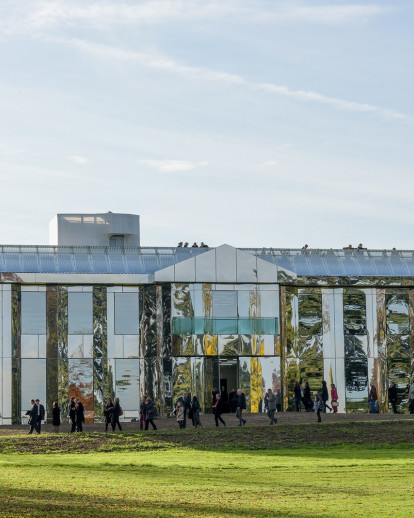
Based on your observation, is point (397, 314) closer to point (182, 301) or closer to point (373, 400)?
point (373, 400)

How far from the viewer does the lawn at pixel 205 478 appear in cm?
Answer: 2247

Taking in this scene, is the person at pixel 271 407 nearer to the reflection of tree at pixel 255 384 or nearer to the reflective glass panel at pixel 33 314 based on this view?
the reflection of tree at pixel 255 384

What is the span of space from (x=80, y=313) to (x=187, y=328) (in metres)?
5.59

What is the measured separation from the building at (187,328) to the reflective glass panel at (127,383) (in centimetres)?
6

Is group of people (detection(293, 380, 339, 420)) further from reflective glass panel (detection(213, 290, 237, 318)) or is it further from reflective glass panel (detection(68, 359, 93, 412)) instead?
reflective glass panel (detection(68, 359, 93, 412))

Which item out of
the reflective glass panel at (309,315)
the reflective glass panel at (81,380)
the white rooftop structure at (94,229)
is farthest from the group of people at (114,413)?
the white rooftop structure at (94,229)

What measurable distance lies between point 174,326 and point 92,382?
508 centimetres

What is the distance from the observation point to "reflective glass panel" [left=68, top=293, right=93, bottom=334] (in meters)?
57.3

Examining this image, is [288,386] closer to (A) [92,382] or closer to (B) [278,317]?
(B) [278,317]

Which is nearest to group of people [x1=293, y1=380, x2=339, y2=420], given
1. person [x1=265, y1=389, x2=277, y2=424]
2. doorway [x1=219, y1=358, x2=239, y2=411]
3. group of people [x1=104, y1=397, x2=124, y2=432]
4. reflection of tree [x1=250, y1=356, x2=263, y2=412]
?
reflection of tree [x1=250, y1=356, x2=263, y2=412]

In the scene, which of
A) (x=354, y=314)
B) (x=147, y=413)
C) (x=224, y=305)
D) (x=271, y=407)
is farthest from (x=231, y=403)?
(x=147, y=413)

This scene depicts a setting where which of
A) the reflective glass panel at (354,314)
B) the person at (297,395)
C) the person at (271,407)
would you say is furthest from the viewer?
the reflective glass panel at (354,314)

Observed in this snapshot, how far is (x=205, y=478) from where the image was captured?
3022 centimetres

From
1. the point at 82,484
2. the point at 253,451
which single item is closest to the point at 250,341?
the point at 253,451
